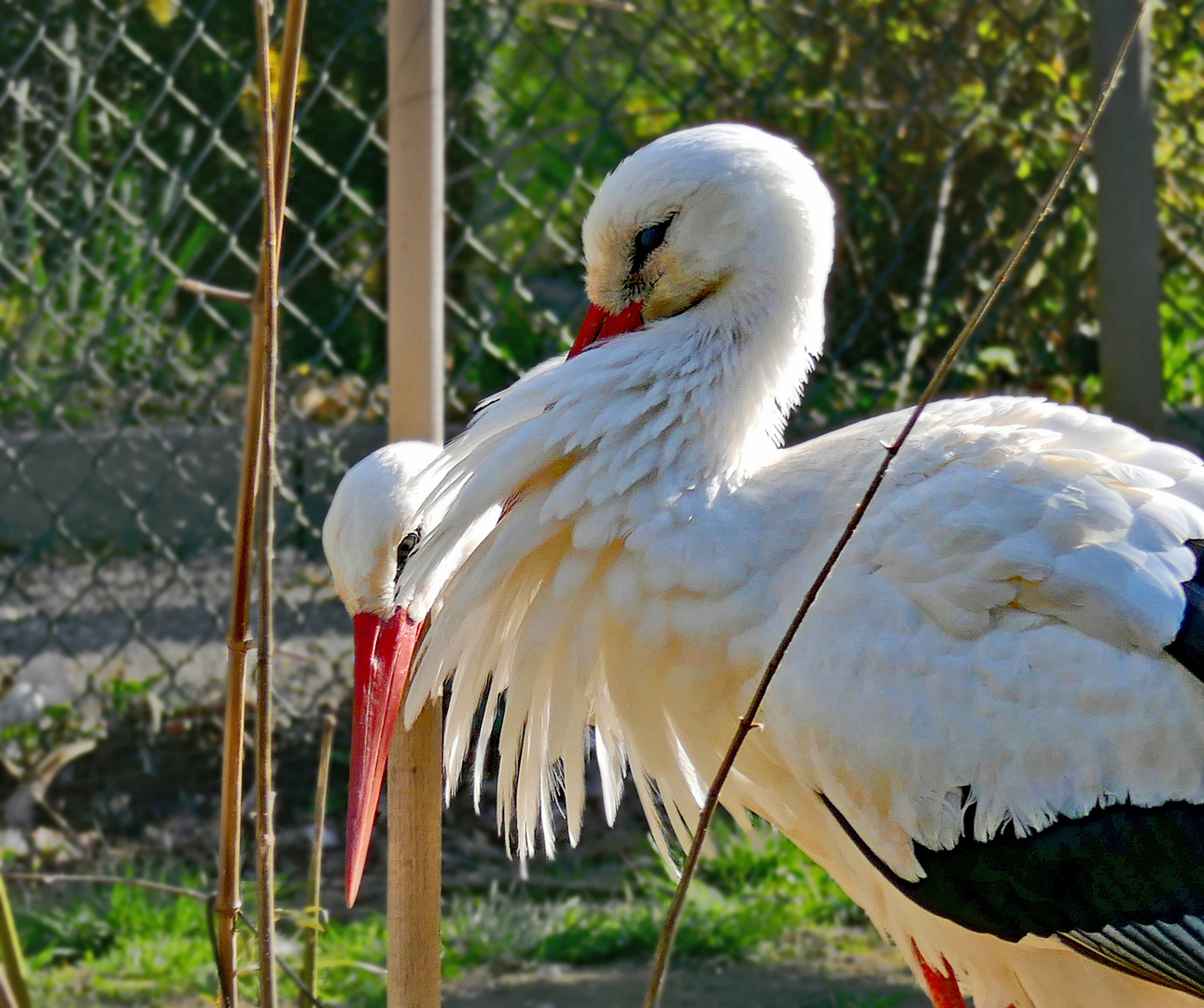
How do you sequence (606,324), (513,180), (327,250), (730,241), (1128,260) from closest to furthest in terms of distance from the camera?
(730,241), (606,324), (1128,260), (327,250), (513,180)

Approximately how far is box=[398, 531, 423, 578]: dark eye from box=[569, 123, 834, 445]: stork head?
334mm

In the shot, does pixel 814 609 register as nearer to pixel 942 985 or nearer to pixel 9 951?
pixel 942 985

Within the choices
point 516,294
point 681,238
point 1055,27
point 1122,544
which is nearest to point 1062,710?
point 1122,544

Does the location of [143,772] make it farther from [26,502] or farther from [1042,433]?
[1042,433]

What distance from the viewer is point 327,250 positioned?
3.24 m

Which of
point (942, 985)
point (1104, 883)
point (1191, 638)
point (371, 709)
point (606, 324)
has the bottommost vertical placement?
point (942, 985)

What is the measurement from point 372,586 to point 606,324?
0.40 metres

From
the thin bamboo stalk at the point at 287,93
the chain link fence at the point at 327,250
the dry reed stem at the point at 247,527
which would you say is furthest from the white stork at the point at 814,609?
the chain link fence at the point at 327,250

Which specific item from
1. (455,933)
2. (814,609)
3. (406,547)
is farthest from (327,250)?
(814,609)

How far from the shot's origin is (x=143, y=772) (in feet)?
9.88

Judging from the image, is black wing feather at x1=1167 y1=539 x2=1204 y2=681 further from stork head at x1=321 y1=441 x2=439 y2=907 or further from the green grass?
the green grass

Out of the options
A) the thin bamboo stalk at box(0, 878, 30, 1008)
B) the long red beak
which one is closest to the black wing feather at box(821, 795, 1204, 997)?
the long red beak

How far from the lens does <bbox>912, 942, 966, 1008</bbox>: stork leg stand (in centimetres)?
170

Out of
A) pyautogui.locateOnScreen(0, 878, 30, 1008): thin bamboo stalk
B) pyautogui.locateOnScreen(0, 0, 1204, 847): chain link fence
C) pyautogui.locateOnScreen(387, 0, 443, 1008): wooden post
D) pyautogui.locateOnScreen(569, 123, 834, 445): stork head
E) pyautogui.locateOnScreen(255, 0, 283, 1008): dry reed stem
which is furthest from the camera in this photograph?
pyautogui.locateOnScreen(0, 0, 1204, 847): chain link fence
